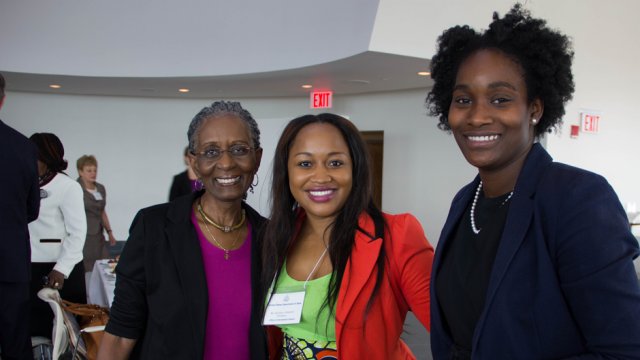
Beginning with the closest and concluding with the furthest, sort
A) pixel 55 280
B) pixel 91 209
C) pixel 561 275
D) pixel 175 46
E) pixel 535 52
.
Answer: pixel 561 275 < pixel 535 52 < pixel 55 280 < pixel 91 209 < pixel 175 46

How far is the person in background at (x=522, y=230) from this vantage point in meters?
0.96

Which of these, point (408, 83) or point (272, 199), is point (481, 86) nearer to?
point (272, 199)

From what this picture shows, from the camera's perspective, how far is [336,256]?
1.72 metres

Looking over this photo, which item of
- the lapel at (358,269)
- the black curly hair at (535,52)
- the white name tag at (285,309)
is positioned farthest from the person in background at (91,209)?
the black curly hair at (535,52)

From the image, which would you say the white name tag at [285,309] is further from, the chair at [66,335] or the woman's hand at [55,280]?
the woman's hand at [55,280]

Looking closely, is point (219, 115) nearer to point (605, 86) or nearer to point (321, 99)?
point (605, 86)

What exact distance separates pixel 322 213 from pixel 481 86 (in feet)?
2.44

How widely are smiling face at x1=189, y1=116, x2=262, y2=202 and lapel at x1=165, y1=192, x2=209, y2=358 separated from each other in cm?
15

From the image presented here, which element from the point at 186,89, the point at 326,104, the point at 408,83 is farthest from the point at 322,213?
the point at 186,89

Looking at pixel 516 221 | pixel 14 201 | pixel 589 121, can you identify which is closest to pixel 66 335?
pixel 14 201

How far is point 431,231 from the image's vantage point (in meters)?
8.30

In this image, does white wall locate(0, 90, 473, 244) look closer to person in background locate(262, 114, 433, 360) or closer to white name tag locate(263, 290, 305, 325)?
person in background locate(262, 114, 433, 360)

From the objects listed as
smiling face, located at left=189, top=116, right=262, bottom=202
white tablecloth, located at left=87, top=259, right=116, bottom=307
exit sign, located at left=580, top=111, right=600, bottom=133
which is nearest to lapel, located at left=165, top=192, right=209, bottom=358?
smiling face, located at left=189, top=116, right=262, bottom=202

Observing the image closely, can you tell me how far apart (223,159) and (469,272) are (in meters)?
0.96
